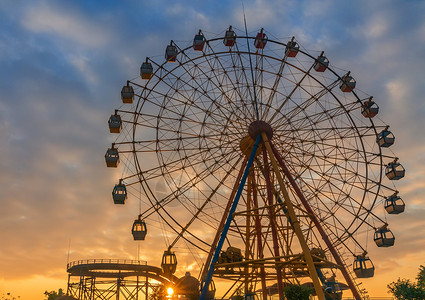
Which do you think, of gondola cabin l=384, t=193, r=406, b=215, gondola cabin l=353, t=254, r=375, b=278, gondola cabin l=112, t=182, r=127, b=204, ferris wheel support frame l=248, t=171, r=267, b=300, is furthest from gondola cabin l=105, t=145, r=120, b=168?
gondola cabin l=384, t=193, r=406, b=215

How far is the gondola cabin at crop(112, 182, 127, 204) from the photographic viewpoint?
27.2 metres

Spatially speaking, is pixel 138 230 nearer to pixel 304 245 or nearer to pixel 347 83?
pixel 304 245

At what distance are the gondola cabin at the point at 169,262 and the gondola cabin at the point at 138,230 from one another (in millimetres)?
2002

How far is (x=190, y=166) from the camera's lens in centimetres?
2877

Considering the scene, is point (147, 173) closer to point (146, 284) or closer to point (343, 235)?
point (343, 235)

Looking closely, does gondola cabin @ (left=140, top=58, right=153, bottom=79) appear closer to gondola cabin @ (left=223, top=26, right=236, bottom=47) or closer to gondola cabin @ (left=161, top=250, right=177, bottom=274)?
gondola cabin @ (left=223, top=26, right=236, bottom=47)

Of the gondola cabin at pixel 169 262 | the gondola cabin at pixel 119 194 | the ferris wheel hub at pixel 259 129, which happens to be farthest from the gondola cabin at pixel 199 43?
the gondola cabin at pixel 169 262

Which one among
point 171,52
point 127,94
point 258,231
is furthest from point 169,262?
point 171,52

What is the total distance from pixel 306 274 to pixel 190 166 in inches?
426

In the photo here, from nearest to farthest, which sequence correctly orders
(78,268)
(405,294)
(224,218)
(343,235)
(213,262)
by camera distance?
(213,262) → (224,218) → (343,235) → (405,294) → (78,268)

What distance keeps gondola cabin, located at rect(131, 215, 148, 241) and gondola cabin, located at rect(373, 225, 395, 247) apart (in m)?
16.3

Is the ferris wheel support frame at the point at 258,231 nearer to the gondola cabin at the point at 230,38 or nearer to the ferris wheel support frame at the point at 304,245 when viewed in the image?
the ferris wheel support frame at the point at 304,245

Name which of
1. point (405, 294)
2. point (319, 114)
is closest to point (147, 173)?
point (319, 114)

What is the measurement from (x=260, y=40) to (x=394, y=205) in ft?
52.0
